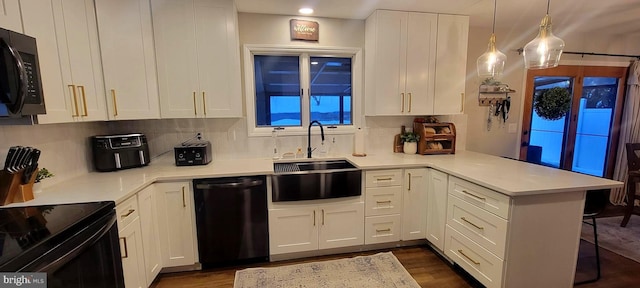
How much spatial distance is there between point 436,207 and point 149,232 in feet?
7.86

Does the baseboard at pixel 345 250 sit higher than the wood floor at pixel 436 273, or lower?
higher

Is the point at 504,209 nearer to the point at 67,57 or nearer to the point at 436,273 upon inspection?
the point at 436,273

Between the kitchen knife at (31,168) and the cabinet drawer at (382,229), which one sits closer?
the kitchen knife at (31,168)

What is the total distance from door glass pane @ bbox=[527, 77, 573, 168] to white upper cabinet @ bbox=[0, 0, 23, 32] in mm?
4751

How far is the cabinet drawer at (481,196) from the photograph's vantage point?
1754mm

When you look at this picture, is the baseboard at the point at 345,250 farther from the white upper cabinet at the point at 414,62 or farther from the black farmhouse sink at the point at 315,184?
the white upper cabinet at the point at 414,62

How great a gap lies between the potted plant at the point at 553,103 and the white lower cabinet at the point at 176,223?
163 inches

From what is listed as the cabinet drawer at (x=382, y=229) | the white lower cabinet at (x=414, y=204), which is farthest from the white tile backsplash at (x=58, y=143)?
the white lower cabinet at (x=414, y=204)

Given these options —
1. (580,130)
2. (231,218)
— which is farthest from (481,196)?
(580,130)

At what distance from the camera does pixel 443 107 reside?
285 centimetres

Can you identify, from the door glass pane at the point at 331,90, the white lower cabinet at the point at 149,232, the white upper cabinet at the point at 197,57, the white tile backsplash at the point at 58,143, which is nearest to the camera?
the white tile backsplash at the point at 58,143

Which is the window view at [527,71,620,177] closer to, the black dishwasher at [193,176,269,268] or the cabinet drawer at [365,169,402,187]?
the cabinet drawer at [365,169,402,187]

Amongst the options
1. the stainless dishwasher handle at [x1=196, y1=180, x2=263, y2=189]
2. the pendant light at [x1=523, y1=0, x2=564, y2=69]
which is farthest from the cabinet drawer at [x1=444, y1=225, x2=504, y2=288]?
the stainless dishwasher handle at [x1=196, y1=180, x2=263, y2=189]

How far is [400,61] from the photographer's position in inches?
107
